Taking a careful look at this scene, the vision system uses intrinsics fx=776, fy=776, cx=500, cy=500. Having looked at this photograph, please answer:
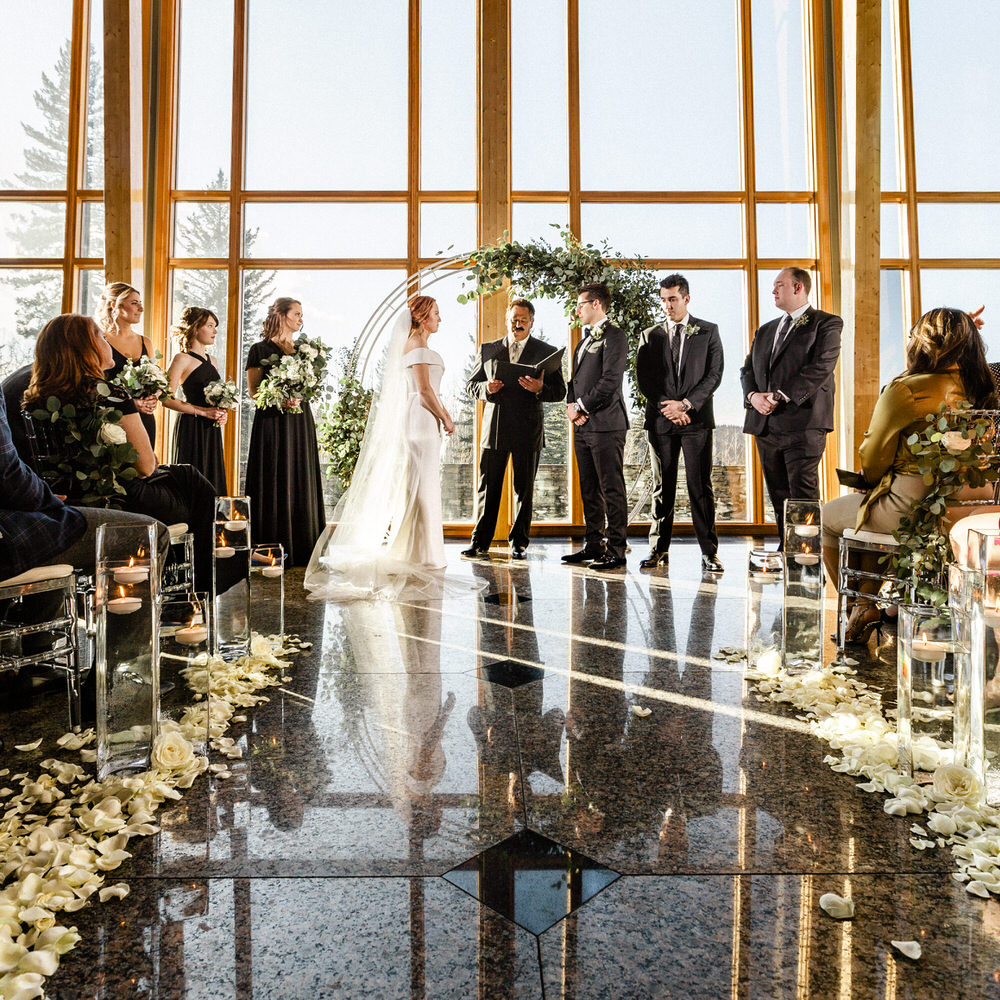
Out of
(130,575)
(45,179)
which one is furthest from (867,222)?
(45,179)

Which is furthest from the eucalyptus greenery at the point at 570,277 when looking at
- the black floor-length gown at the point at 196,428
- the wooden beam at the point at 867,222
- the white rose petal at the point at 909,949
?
the white rose petal at the point at 909,949

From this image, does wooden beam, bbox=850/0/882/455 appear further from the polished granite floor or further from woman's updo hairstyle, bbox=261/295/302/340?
the polished granite floor

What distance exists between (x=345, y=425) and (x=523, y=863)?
4.72 metres

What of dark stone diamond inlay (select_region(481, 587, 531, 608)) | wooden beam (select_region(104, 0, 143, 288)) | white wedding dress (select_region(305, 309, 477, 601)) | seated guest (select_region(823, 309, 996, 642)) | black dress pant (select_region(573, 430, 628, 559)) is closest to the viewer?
seated guest (select_region(823, 309, 996, 642))

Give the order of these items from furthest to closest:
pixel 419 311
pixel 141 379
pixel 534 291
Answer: pixel 534 291 → pixel 419 311 → pixel 141 379

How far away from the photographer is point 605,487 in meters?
5.37

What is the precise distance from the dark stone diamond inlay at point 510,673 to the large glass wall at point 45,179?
6620 mm

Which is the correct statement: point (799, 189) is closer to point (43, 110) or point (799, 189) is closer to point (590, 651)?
point (590, 651)

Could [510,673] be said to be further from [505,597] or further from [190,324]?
[190,324]

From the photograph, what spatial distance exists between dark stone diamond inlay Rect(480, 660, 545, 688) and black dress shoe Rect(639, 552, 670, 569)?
8.12 feet

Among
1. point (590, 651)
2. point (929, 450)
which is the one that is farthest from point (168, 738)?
point (929, 450)

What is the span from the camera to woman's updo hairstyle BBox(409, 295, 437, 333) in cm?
500

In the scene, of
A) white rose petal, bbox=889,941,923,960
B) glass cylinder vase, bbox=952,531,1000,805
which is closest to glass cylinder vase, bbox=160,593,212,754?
white rose petal, bbox=889,941,923,960

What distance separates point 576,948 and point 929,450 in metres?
2.12
